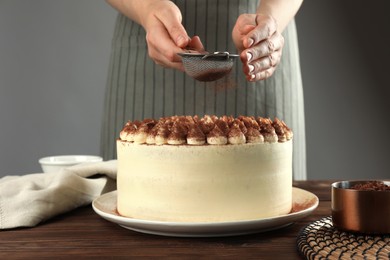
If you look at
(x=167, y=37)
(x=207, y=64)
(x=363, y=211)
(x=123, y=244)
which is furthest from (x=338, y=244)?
(x=167, y=37)

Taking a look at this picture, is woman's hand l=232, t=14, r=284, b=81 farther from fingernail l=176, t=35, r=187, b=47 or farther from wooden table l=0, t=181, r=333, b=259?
wooden table l=0, t=181, r=333, b=259

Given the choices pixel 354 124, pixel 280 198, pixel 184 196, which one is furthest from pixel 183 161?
pixel 354 124

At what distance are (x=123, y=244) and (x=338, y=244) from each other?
1.12 ft

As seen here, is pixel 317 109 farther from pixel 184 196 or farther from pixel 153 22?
pixel 184 196

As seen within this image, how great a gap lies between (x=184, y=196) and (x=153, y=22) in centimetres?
64

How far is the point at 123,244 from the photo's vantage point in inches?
40.1

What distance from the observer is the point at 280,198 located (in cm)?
113

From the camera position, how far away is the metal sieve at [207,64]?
1.29m

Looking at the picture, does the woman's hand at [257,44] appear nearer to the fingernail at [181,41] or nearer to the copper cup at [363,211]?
the fingernail at [181,41]

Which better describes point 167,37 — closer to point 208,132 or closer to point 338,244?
point 208,132

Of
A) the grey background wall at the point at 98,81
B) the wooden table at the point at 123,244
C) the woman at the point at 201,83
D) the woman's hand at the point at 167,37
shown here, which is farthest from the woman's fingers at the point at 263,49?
the grey background wall at the point at 98,81

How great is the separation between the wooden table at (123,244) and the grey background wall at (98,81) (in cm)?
216

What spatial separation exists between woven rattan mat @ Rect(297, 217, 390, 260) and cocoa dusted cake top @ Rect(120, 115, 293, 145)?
18cm

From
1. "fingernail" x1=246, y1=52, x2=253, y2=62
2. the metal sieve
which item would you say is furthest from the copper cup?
"fingernail" x1=246, y1=52, x2=253, y2=62
